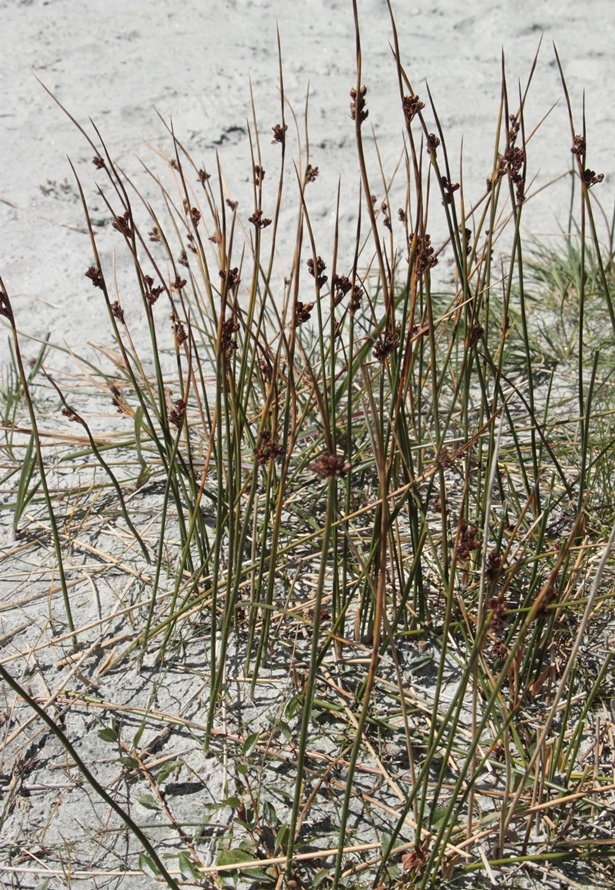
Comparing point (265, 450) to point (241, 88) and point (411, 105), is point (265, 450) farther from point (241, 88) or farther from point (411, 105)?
point (241, 88)

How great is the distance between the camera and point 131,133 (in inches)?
132

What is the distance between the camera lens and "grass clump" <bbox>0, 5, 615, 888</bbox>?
1.12m

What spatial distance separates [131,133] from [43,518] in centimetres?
202

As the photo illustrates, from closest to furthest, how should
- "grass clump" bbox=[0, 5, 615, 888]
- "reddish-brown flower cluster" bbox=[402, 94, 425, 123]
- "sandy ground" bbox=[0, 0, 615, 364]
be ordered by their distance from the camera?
"reddish-brown flower cluster" bbox=[402, 94, 425, 123]
"grass clump" bbox=[0, 5, 615, 888]
"sandy ground" bbox=[0, 0, 615, 364]

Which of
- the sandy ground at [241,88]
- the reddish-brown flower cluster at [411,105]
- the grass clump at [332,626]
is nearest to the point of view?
the reddish-brown flower cluster at [411,105]

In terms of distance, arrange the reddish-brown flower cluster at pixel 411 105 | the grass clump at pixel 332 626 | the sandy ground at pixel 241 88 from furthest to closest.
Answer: the sandy ground at pixel 241 88 → the grass clump at pixel 332 626 → the reddish-brown flower cluster at pixel 411 105

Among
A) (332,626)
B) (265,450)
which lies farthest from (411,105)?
(332,626)

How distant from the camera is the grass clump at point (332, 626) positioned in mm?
1116

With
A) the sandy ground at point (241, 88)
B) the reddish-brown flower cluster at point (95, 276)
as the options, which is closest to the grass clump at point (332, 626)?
the reddish-brown flower cluster at point (95, 276)

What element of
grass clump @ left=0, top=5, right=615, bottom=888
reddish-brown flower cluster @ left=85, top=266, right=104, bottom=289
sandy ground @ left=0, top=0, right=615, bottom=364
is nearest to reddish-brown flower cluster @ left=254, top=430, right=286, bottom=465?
grass clump @ left=0, top=5, right=615, bottom=888

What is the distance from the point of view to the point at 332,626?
4.53 ft

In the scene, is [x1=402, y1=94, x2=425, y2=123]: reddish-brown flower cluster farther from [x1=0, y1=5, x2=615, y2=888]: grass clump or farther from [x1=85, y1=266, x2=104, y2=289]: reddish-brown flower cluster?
[x1=85, y1=266, x2=104, y2=289]: reddish-brown flower cluster

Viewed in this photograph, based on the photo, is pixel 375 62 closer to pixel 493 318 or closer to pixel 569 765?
pixel 493 318

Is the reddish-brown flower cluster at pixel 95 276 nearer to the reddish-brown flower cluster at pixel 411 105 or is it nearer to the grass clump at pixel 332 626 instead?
the grass clump at pixel 332 626
